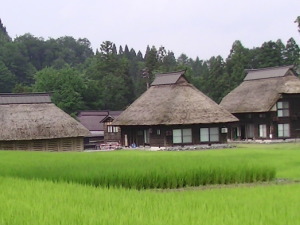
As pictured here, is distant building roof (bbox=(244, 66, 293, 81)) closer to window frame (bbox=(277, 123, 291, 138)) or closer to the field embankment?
window frame (bbox=(277, 123, 291, 138))

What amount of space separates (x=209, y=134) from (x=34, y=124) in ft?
39.9

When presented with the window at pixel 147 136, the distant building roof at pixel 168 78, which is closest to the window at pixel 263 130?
the distant building roof at pixel 168 78

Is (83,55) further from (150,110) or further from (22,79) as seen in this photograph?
(150,110)

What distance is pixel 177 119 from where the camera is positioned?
33438 mm

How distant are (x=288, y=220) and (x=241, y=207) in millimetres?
1207

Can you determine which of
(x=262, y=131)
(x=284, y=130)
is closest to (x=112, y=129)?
(x=262, y=131)

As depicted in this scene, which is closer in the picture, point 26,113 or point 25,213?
point 25,213

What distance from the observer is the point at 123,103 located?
204 feet

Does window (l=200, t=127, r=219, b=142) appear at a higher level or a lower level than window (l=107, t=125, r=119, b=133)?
lower

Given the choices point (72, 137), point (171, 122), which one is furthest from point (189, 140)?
point (72, 137)

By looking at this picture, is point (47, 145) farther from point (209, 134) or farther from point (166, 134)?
point (209, 134)


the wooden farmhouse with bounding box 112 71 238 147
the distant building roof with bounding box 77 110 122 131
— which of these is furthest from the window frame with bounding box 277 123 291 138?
the distant building roof with bounding box 77 110 122 131

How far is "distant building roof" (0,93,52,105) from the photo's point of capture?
114 ft

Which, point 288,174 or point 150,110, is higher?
point 150,110
